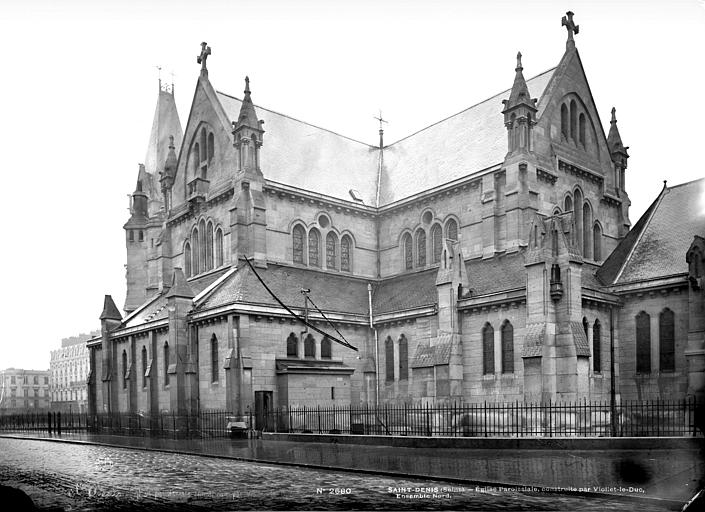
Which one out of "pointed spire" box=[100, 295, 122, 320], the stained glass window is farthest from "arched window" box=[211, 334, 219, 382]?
"pointed spire" box=[100, 295, 122, 320]

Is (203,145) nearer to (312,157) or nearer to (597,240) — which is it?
(312,157)

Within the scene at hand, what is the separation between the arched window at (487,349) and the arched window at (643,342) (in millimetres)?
6958

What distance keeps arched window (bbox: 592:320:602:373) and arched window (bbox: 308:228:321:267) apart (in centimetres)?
1801

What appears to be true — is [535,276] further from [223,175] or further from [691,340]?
[223,175]

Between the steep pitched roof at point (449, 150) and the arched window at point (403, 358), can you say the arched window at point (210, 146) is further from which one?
the arched window at point (403, 358)

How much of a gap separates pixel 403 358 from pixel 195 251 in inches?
657

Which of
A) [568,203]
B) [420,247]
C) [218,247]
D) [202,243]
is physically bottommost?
[420,247]

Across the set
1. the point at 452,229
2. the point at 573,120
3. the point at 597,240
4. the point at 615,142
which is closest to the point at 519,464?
the point at 452,229

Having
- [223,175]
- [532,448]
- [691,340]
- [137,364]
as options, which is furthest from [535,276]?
[137,364]

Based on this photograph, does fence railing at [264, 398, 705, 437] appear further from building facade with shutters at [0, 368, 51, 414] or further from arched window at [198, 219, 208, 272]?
building facade with shutters at [0, 368, 51, 414]

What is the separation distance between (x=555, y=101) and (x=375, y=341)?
17375mm

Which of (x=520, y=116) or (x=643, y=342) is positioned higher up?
(x=520, y=116)

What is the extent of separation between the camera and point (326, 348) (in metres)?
38.6

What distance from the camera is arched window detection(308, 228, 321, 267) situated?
4375 centimetres
